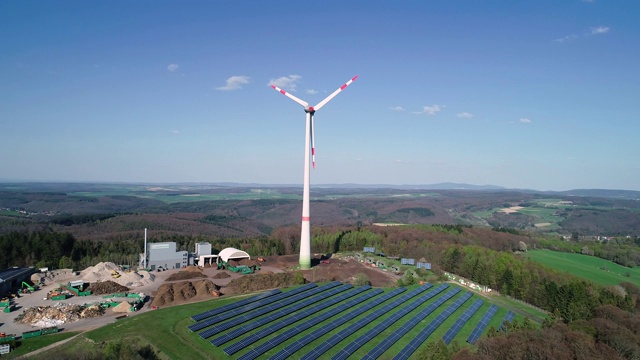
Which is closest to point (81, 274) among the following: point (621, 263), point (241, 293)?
point (241, 293)

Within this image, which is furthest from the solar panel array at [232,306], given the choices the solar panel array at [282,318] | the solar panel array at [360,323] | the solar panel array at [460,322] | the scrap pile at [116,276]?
the solar panel array at [460,322]

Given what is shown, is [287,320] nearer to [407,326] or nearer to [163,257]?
[407,326]

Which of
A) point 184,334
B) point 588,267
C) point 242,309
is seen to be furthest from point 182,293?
point 588,267

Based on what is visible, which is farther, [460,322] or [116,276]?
[116,276]

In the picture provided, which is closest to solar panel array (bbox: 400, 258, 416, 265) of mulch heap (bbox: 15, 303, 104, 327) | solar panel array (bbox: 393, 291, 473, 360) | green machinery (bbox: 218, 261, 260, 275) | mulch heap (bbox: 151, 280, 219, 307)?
solar panel array (bbox: 393, 291, 473, 360)

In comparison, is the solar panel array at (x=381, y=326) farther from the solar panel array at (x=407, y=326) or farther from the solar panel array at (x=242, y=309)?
the solar panel array at (x=242, y=309)
